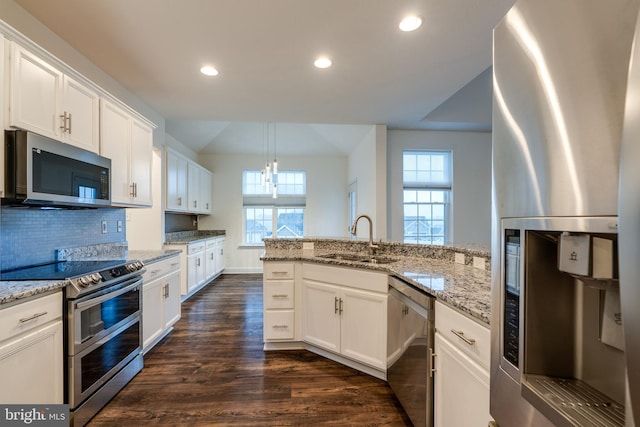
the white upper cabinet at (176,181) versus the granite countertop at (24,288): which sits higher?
the white upper cabinet at (176,181)

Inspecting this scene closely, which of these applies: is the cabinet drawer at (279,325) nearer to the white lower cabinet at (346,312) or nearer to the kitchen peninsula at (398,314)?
the kitchen peninsula at (398,314)

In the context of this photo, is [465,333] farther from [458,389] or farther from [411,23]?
[411,23]

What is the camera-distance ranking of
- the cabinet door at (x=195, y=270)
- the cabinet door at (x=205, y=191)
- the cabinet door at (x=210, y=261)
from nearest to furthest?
the cabinet door at (x=195, y=270), the cabinet door at (x=210, y=261), the cabinet door at (x=205, y=191)

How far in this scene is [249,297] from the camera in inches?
167

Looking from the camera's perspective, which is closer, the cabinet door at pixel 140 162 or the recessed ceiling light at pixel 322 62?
the recessed ceiling light at pixel 322 62

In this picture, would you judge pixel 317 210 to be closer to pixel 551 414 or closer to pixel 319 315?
pixel 319 315

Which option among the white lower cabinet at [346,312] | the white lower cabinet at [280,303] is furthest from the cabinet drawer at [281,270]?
the white lower cabinet at [346,312]

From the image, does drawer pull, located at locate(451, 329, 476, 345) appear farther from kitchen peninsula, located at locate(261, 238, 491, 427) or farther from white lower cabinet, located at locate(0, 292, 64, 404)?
white lower cabinet, located at locate(0, 292, 64, 404)

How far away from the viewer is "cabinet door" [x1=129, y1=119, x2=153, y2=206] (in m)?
2.51

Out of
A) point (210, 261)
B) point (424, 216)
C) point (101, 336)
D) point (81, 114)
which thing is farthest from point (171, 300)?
point (424, 216)

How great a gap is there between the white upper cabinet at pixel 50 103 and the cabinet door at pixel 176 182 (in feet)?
6.32

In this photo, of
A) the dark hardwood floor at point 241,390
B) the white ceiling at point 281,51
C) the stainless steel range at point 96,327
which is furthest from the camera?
the white ceiling at point 281,51

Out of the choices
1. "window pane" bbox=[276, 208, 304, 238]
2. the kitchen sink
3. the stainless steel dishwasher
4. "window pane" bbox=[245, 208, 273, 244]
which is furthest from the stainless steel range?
"window pane" bbox=[276, 208, 304, 238]

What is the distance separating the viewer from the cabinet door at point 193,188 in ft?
15.5
